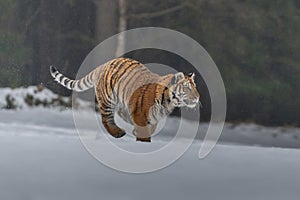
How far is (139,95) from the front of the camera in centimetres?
372

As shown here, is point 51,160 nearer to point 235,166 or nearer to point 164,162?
point 164,162

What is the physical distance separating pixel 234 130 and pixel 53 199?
3792 mm

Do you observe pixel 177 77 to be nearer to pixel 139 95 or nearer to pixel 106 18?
pixel 139 95

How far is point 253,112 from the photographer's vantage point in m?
5.95

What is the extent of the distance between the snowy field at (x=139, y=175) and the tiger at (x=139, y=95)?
0.66 feet

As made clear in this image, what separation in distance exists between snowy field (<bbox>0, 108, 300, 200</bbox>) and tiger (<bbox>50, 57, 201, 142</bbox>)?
0.20 metres

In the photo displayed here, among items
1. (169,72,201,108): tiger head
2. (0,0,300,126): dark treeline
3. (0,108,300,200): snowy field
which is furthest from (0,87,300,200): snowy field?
(0,0,300,126): dark treeline

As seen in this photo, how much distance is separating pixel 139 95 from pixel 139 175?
34.4 inches

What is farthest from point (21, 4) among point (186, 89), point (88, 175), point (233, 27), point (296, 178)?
point (296, 178)

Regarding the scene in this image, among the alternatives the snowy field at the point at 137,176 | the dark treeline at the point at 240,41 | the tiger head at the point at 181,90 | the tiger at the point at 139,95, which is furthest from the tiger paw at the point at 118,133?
the dark treeline at the point at 240,41

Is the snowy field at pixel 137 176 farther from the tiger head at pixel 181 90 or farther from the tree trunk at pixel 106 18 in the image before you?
the tree trunk at pixel 106 18

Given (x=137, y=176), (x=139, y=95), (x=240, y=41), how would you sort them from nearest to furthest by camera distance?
(x=137, y=176) < (x=139, y=95) < (x=240, y=41)

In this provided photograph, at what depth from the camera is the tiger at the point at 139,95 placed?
11.9 ft

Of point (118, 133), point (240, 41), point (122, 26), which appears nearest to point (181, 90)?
point (118, 133)
